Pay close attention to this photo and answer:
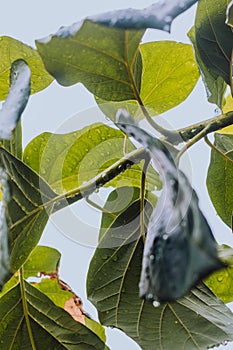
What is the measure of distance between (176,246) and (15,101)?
12 centimetres

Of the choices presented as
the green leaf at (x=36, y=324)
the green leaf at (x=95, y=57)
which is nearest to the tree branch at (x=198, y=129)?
the green leaf at (x=95, y=57)

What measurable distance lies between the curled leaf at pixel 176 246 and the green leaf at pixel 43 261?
319mm

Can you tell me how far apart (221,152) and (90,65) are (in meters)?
0.17

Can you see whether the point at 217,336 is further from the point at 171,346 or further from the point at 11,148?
the point at 11,148

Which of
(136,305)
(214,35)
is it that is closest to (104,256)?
(136,305)

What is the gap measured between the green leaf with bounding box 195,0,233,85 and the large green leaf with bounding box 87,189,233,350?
97 mm

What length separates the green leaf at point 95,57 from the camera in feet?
0.93

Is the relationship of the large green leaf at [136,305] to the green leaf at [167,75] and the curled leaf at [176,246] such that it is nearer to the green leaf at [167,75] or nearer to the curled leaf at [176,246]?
the green leaf at [167,75]

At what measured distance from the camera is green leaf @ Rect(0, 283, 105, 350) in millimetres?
422

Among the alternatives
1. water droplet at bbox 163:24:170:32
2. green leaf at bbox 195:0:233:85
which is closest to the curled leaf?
Answer: water droplet at bbox 163:24:170:32

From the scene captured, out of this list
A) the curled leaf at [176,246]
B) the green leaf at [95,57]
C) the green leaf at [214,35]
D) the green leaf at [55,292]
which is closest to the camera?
the curled leaf at [176,246]

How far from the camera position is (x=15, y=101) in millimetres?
276

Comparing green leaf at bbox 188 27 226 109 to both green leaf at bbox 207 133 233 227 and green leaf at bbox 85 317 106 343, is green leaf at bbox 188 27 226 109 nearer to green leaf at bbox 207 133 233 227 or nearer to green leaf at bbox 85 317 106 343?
green leaf at bbox 207 133 233 227

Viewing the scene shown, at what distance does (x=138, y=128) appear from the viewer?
9.6 inches
